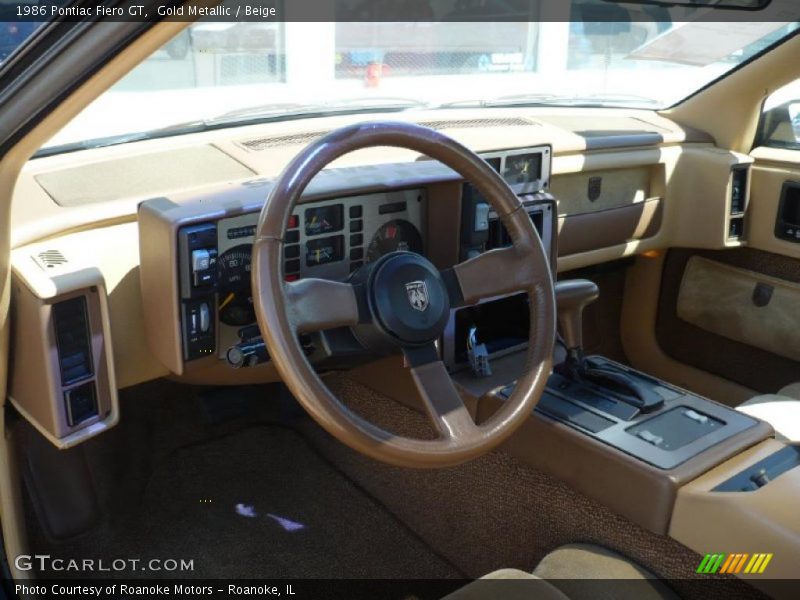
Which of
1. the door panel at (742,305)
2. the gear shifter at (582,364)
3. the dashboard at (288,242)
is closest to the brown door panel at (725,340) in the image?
the door panel at (742,305)

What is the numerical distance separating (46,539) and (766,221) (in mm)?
2697

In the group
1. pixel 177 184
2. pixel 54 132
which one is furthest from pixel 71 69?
pixel 177 184

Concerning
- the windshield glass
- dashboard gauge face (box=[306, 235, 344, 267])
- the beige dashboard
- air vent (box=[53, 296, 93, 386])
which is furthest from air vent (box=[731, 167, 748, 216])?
air vent (box=[53, 296, 93, 386])

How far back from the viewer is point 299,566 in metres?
2.61

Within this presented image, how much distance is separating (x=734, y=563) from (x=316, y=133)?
1.74 metres

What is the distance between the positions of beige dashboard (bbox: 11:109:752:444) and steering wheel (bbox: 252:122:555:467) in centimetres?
37

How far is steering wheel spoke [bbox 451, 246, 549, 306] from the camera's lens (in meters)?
1.75

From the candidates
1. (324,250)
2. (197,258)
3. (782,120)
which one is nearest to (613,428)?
(324,250)

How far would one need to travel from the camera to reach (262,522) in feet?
9.12

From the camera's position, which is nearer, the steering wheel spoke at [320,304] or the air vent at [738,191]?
the steering wheel spoke at [320,304]

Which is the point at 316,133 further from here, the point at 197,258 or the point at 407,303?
the point at 407,303

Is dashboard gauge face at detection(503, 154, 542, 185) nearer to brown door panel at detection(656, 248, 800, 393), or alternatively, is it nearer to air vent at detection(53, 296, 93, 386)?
brown door panel at detection(656, 248, 800, 393)

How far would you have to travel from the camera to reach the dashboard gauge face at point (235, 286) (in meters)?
1.86

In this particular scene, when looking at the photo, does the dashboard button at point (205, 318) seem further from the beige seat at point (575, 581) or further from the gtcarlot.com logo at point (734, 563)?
the gtcarlot.com logo at point (734, 563)
